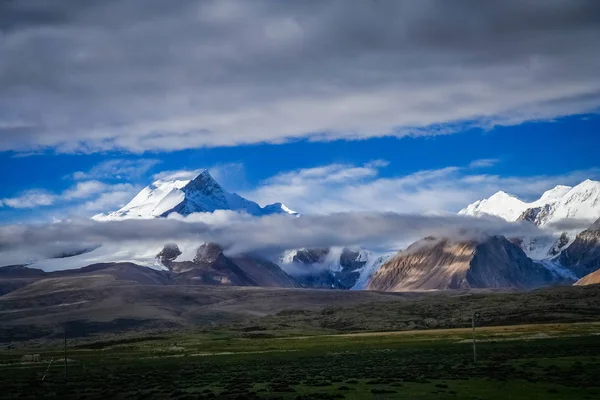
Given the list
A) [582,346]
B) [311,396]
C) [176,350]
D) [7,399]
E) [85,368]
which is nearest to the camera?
[311,396]

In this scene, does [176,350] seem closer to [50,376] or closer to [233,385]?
[50,376]

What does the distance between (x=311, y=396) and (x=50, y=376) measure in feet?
191

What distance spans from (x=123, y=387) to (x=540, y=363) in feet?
157

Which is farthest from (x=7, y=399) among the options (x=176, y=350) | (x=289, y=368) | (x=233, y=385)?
(x=176, y=350)

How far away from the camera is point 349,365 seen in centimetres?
10331

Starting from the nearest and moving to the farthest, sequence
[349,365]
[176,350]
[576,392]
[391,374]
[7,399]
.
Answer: [576,392], [7,399], [391,374], [349,365], [176,350]

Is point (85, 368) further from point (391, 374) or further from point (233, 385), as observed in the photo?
point (391, 374)

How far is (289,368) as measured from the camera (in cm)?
10331

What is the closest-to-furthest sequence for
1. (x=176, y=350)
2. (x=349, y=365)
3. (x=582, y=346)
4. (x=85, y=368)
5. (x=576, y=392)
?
(x=576, y=392) → (x=349, y=365) → (x=582, y=346) → (x=85, y=368) → (x=176, y=350)

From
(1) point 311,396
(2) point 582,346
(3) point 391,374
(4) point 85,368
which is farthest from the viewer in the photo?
(4) point 85,368

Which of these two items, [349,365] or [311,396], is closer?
[311,396]

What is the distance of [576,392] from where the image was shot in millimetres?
60688

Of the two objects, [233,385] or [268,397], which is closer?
[268,397]

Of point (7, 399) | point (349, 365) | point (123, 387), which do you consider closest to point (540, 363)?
point (349, 365)
